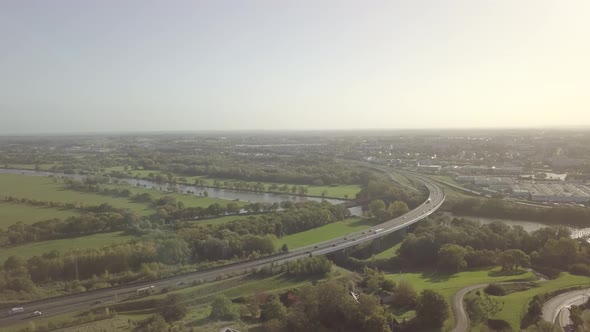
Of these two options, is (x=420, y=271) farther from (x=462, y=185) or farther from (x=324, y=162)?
(x=324, y=162)

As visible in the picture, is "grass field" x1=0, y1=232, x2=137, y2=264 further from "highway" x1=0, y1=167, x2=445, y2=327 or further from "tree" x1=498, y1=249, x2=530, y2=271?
"tree" x1=498, y1=249, x2=530, y2=271

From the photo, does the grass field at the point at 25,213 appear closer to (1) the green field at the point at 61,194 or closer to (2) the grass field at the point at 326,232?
(1) the green field at the point at 61,194

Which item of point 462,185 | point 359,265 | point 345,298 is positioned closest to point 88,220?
point 359,265

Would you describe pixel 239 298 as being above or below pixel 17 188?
below

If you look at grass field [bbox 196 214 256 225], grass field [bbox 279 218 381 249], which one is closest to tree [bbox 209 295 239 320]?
grass field [bbox 279 218 381 249]

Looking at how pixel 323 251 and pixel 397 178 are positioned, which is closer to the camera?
pixel 323 251

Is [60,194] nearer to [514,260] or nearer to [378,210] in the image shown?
[378,210]

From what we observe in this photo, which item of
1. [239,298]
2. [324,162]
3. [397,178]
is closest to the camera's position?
[239,298]

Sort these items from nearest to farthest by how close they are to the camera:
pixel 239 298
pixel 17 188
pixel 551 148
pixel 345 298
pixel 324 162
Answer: pixel 345 298 → pixel 239 298 → pixel 17 188 → pixel 324 162 → pixel 551 148
